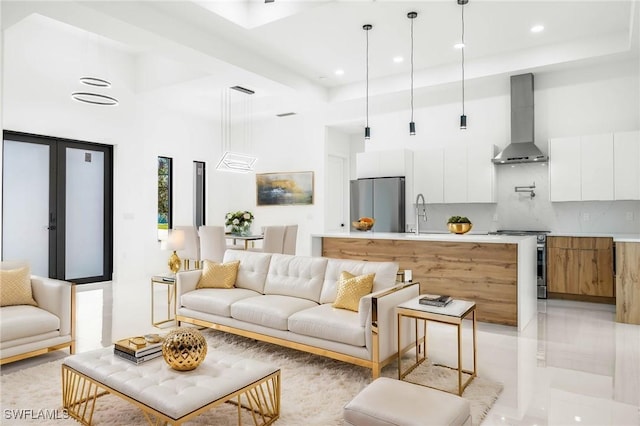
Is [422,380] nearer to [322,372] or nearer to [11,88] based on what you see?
[322,372]

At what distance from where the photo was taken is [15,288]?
11.3 feet

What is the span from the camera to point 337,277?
3.63m

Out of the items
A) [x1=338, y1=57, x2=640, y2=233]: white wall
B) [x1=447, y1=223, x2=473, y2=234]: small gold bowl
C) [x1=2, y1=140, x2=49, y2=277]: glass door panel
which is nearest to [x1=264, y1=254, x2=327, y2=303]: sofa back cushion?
[x1=447, y1=223, x2=473, y2=234]: small gold bowl

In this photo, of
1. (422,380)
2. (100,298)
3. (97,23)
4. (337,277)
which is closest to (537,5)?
(337,277)

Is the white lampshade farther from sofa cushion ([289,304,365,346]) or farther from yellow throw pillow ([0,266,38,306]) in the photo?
sofa cushion ([289,304,365,346])

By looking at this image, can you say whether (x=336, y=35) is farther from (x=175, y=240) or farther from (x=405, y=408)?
(x=405, y=408)

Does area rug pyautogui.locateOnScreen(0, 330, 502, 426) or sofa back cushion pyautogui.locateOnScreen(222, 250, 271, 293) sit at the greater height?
sofa back cushion pyautogui.locateOnScreen(222, 250, 271, 293)

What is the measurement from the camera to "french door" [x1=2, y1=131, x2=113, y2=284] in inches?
233

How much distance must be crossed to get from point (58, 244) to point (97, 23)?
3.65 metres

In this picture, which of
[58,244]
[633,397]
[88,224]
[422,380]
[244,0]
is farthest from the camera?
[88,224]

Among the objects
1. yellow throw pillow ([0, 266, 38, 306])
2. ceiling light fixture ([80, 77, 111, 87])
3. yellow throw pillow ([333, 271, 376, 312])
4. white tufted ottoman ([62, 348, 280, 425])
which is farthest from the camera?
ceiling light fixture ([80, 77, 111, 87])

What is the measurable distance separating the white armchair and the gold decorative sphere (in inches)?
63.1

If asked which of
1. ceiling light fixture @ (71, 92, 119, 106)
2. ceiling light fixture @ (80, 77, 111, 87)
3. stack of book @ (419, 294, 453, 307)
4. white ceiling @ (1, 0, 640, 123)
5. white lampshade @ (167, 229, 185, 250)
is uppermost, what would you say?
white ceiling @ (1, 0, 640, 123)

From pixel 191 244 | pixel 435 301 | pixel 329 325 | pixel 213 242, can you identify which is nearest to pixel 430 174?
pixel 213 242
